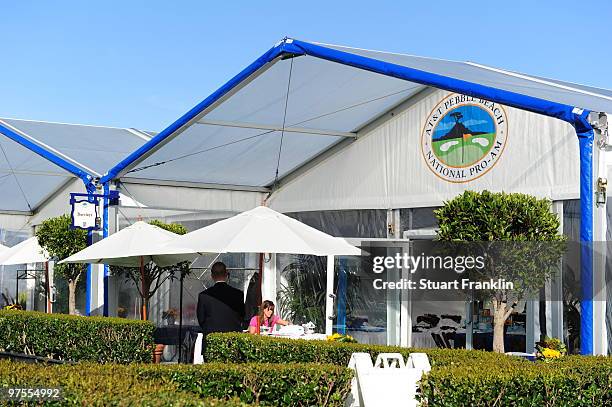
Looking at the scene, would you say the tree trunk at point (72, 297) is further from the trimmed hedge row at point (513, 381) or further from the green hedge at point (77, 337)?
the trimmed hedge row at point (513, 381)

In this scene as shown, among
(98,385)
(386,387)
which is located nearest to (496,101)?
(386,387)

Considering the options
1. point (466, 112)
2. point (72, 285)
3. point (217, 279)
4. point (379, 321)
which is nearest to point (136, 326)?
point (217, 279)

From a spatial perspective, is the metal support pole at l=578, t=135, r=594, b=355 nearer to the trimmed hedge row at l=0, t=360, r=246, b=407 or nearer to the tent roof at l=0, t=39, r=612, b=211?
the tent roof at l=0, t=39, r=612, b=211

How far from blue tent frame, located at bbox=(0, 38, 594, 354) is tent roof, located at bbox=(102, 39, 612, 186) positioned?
0.05ft

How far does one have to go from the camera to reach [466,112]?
1319 cm

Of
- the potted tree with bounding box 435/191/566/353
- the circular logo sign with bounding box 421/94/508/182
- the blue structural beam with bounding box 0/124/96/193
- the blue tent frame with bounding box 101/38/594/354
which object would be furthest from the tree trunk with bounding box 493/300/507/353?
the blue structural beam with bounding box 0/124/96/193

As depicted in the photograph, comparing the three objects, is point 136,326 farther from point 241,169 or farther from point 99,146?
point 99,146

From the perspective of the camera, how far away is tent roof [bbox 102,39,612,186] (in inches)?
452

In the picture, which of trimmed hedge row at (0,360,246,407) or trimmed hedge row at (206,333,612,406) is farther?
trimmed hedge row at (206,333,612,406)

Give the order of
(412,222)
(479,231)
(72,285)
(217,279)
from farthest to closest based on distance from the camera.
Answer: (72,285) < (412,222) < (217,279) < (479,231)

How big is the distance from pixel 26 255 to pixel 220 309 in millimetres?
8066

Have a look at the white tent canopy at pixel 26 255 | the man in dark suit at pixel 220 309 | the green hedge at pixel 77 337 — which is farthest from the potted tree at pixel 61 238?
the man in dark suit at pixel 220 309

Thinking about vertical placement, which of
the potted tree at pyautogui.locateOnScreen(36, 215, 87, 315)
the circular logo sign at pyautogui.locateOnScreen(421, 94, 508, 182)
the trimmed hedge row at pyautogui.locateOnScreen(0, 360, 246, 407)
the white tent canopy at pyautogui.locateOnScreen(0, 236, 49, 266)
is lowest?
the trimmed hedge row at pyautogui.locateOnScreen(0, 360, 246, 407)

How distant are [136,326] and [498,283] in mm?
4568
